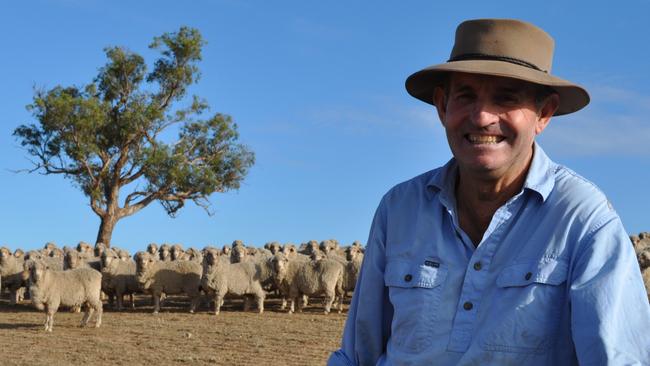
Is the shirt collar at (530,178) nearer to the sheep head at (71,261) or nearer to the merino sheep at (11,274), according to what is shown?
the sheep head at (71,261)

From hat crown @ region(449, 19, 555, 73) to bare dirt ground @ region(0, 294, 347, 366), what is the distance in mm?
9723

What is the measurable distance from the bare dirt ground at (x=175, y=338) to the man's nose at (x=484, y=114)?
31.9 ft

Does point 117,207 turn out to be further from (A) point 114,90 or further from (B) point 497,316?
(B) point 497,316

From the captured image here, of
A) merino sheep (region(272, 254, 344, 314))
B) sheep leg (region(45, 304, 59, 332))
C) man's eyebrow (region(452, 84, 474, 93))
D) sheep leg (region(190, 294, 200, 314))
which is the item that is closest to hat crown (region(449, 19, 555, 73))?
man's eyebrow (region(452, 84, 474, 93))

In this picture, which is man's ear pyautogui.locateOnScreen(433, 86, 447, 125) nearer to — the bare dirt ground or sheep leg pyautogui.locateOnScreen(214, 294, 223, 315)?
the bare dirt ground

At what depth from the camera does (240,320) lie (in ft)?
57.2

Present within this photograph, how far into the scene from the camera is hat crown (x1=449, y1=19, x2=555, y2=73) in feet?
9.39

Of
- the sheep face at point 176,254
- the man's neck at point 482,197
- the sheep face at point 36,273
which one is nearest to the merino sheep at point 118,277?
the sheep face at point 36,273

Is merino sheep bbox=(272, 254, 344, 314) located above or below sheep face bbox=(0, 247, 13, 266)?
below

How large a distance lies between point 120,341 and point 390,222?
1232cm

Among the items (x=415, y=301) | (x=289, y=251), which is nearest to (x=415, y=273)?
(x=415, y=301)

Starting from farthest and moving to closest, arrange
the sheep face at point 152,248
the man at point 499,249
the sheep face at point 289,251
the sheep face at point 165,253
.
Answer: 1. the sheep face at point 152,248
2. the sheep face at point 165,253
3. the sheep face at point 289,251
4. the man at point 499,249

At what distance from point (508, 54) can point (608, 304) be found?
0.90 meters

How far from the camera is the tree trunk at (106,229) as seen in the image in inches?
1526
